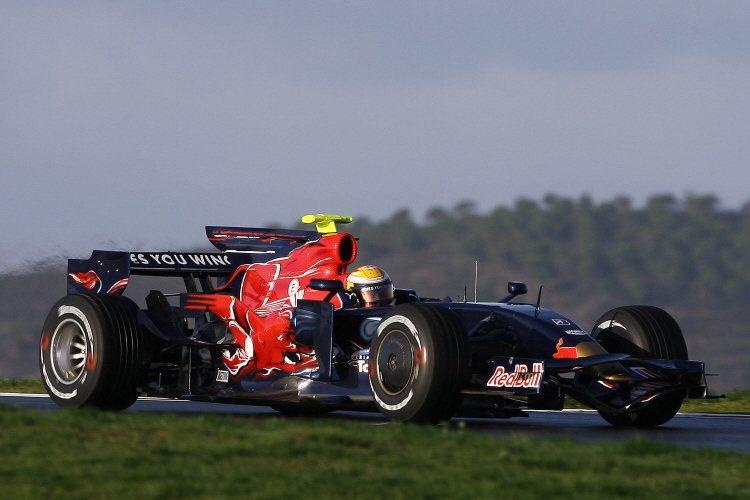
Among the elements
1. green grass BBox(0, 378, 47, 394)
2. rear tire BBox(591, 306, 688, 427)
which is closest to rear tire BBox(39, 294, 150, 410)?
rear tire BBox(591, 306, 688, 427)

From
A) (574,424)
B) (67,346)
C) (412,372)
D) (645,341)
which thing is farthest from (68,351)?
(645,341)

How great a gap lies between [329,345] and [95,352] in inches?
86.3

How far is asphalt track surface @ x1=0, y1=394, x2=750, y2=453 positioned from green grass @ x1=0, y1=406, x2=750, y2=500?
153 centimetres

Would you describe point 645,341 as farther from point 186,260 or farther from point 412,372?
point 186,260

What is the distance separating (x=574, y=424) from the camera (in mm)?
11266

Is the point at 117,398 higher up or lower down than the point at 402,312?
lower down

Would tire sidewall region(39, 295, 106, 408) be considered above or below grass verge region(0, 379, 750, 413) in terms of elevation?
above

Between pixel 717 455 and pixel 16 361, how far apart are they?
104 feet

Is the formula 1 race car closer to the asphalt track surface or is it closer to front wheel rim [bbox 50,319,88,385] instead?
front wheel rim [bbox 50,319,88,385]

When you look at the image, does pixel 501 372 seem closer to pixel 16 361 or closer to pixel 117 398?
pixel 117 398

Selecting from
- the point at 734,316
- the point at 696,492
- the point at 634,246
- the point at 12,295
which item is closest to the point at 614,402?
the point at 696,492

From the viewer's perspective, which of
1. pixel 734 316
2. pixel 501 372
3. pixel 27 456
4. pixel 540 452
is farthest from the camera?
pixel 734 316

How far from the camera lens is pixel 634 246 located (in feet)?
172

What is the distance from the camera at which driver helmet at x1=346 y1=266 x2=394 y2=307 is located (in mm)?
11211
